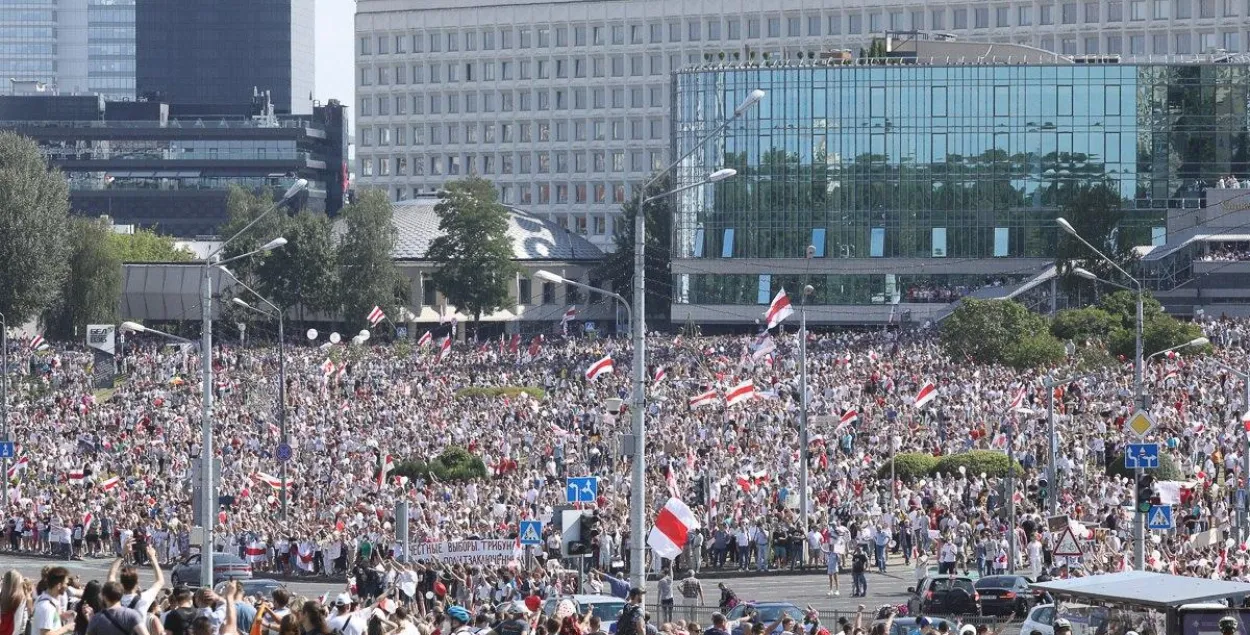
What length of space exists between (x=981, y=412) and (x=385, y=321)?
5694 centimetres

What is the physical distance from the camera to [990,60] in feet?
352

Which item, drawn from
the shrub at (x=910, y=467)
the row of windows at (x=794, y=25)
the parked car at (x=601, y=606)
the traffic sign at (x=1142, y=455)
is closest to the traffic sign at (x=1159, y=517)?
the traffic sign at (x=1142, y=455)

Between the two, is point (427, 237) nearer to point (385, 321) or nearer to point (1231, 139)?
point (385, 321)

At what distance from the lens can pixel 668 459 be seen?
50812 mm

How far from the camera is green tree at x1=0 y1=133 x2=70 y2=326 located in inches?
3814

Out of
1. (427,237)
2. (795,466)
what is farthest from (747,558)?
(427,237)

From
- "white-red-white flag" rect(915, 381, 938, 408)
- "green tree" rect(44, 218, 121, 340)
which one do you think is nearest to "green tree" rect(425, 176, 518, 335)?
"green tree" rect(44, 218, 121, 340)

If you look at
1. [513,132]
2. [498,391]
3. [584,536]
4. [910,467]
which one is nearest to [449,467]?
[910,467]

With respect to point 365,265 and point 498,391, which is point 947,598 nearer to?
point 498,391

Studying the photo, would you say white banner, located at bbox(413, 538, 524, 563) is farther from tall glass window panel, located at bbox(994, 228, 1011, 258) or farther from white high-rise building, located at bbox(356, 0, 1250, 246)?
white high-rise building, located at bbox(356, 0, 1250, 246)

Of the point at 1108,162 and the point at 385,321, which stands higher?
the point at 1108,162

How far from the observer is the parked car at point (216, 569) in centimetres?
4019

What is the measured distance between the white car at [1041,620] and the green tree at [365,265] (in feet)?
268

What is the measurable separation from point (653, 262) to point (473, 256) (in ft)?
53.9
